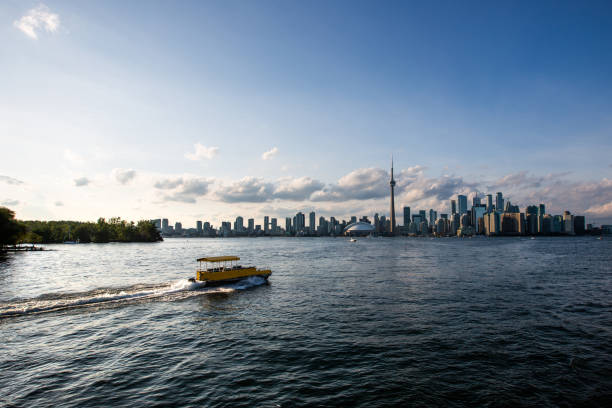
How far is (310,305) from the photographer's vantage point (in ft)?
109

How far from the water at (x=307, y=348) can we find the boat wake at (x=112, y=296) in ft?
0.76

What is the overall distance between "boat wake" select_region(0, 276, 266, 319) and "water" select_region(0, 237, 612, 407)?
0.23 metres

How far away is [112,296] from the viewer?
36.1 meters

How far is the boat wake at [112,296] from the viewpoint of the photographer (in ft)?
102

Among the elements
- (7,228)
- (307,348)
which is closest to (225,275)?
(307,348)

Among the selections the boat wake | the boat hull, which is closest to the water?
the boat wake

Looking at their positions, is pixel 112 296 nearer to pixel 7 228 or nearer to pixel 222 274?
pixel 222 274

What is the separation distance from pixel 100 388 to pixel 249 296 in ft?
78.0

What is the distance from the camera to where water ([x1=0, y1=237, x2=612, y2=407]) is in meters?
15.2

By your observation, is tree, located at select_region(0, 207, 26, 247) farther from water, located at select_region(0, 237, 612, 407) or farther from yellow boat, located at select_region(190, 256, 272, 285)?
yellow boat, located at select_region(190, 256, 272, 285)

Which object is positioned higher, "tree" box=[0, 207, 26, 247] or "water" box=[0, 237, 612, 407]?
"tree" box=[0, 207, 26, 247]

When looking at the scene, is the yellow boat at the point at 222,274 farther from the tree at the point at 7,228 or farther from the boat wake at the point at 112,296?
the tree at the point at 7,228

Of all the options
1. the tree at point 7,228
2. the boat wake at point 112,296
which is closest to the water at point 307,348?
the boat wake at point 112,296

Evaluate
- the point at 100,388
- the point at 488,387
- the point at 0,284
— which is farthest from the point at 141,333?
the point at 0,284
